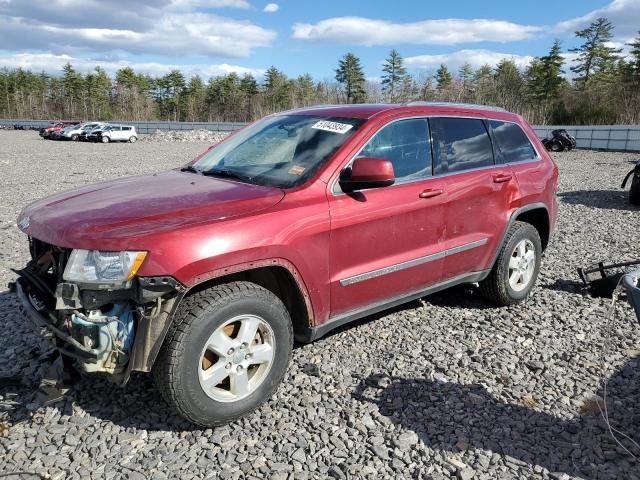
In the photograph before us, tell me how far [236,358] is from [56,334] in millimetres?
957

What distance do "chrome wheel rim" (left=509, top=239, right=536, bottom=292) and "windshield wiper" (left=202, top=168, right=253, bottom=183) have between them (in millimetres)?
2601

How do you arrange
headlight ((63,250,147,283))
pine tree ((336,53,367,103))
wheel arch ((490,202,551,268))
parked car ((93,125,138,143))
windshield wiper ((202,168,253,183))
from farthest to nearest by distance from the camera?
pine tree ((336,53,367,103)), parked car ((93,125,138,143)), wheel arch ((490,202,551,268)), windshield wiper ((202,168,253,183)), headlight ((63,250,147,283))

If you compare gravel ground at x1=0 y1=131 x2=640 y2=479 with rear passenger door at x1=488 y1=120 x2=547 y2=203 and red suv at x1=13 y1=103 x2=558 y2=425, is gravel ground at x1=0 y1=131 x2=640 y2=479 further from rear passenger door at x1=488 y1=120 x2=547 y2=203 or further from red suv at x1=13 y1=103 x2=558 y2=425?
rear passenger door at x1=488 y1=120 x2=547 y2=203

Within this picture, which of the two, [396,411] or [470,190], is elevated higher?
[470,190]

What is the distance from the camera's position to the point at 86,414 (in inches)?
126

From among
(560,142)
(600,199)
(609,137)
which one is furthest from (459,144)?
(609,137)

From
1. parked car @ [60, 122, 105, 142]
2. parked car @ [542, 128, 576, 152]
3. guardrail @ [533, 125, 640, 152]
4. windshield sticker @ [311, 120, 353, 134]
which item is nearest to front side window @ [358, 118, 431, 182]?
windshield sticker @ [311, 120, 353, 134]

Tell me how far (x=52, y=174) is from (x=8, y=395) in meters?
14.4

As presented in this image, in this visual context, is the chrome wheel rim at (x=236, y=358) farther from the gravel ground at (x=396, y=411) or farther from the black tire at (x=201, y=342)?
the gravel ground at (x=396, y=411)

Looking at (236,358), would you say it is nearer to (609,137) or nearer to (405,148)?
(405,148)

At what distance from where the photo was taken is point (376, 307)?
12.4 ft

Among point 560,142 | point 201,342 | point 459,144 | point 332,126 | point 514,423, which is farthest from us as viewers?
point 560,142

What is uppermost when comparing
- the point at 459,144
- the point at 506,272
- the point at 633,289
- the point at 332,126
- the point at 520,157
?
the point at 332,126

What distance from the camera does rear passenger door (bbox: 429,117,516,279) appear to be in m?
4.12
